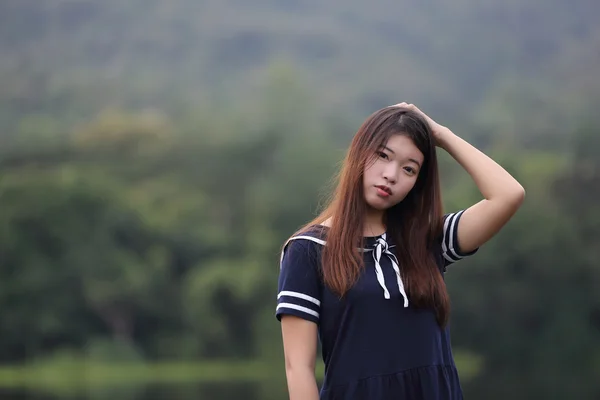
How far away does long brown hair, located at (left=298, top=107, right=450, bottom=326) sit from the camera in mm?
1924

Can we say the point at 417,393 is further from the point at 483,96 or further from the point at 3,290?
the point at 483,96

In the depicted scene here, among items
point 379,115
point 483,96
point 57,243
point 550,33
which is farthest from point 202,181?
point 379,115

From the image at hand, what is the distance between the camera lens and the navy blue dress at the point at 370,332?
1900 millimetres

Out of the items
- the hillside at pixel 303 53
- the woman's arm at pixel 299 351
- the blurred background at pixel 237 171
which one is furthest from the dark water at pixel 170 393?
the hillside at pixel 303 53

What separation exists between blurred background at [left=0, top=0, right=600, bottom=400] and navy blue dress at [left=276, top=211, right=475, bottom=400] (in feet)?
46.9

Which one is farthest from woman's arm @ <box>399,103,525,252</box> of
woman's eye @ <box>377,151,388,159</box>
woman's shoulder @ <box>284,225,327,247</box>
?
woman's shoulder @ <box>284,225,327,247</box>

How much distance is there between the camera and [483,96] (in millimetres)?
34156

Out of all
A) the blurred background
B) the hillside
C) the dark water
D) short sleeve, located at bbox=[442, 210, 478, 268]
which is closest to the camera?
short sleeve, located at bbox=[442, 210, 478, 268]

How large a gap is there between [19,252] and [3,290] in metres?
1.09

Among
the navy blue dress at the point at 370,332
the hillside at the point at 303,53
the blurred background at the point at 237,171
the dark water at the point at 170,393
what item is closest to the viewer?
the navy blue dress at the point at 370,332

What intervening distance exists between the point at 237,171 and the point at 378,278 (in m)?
28.5

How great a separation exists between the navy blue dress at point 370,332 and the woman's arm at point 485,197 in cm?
20

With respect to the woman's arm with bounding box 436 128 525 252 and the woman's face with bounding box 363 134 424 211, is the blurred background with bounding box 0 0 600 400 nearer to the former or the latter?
the woman's arm with bounding box 436 128 525 252

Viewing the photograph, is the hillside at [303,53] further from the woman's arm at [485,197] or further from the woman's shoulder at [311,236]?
the woman's shoulder at [311,236]
